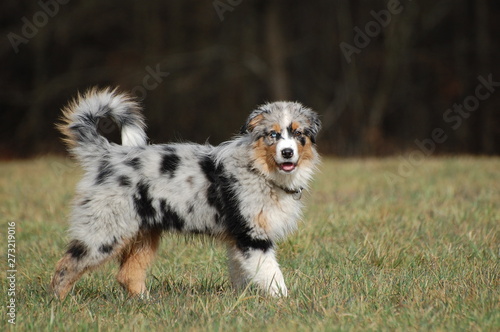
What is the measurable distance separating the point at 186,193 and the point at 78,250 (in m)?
0.90

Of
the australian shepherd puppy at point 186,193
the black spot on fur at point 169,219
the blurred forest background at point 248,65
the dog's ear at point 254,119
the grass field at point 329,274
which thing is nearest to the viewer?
the grass field at point 329,274

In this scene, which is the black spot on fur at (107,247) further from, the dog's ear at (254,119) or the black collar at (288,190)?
the dog's ear at (254,119)

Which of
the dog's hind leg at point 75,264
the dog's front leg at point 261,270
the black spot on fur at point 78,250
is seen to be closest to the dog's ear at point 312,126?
the dog's front leg at point 261,270

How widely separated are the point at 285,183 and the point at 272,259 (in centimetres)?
62

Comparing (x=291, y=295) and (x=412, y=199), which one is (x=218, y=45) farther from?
(x=291, y=295)

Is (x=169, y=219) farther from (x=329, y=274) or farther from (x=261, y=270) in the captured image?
(x=329, y=274)

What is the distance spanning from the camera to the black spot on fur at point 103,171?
518 centimetres

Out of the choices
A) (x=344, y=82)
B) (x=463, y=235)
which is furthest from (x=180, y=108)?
(x=463, y=235)

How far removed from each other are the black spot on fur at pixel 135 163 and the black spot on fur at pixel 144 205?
0.14 metres

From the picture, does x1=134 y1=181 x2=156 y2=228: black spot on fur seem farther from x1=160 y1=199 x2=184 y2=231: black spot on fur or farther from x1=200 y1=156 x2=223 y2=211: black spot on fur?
x1=200 y1=156 x2=223 y2=211: black spot on fur

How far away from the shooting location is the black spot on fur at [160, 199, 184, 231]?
16.9 ft

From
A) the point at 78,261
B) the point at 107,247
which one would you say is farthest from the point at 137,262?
the point at 78,261

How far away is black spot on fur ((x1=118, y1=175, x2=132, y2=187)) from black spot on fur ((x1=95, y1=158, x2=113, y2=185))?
98mm

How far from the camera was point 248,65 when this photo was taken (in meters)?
20.9
